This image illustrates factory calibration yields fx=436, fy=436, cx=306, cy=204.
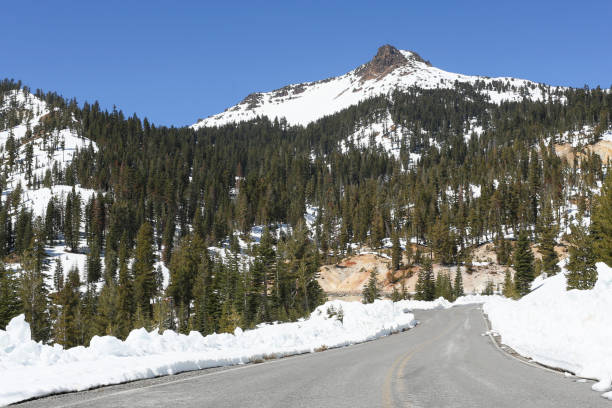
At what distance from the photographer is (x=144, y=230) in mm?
104312

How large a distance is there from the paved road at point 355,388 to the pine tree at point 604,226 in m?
34.9

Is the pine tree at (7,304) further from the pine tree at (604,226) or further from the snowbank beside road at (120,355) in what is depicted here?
the pine tree at (604,226)

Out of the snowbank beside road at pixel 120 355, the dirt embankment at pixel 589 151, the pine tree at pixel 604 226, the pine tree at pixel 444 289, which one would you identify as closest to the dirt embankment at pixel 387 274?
the pine tree at pixel 444 289

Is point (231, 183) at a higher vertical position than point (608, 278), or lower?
higher

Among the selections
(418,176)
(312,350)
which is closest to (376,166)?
(418,176)

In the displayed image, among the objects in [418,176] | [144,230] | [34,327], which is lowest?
[34,327]

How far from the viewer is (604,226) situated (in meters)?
42.8

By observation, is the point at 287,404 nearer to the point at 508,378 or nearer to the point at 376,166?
the point at 508,378

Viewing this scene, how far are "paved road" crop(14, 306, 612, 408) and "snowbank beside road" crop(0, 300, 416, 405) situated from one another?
50 cm

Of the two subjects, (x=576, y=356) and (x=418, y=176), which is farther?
(x=418, y=176)

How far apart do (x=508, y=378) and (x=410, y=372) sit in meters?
2.43

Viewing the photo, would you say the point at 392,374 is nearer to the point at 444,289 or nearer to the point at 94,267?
the point at 444,289

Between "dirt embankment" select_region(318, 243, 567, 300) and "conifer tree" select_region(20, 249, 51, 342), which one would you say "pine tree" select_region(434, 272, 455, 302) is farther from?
"conifer tree" select_region(20, 249, 51, 342)

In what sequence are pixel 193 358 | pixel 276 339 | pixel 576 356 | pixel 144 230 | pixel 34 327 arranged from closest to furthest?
pixel 576 356
pixel 193 358
pixel 276 339
pixel 34 327
pixel 144 230
